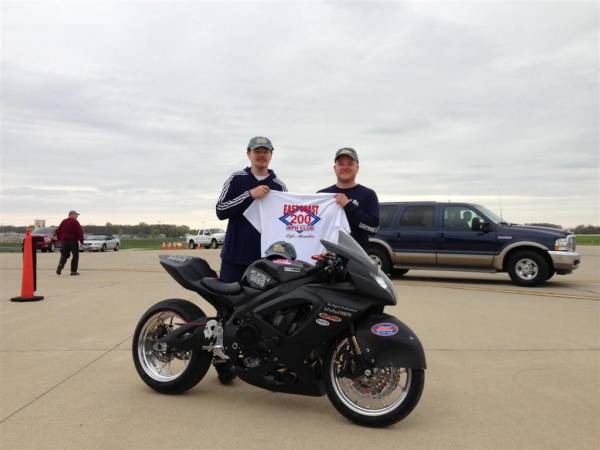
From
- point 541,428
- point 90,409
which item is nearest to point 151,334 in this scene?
point 90,409

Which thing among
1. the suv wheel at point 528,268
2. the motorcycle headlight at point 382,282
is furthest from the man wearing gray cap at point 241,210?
the suv wheel at point 528,268

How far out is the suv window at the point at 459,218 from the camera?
11742 millimetres

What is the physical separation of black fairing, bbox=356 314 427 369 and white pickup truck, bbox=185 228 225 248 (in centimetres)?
3890

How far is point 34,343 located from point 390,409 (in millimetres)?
4262

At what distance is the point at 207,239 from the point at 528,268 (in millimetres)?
33584

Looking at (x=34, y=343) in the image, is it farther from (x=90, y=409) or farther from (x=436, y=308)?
(x=436, y=308)

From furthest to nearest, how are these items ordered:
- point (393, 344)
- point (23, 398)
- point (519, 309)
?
point (519, 309), point (23, 398), point (393, 344)

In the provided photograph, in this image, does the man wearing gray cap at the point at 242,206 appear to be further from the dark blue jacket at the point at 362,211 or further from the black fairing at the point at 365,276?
the black fairing at the point at 365,276

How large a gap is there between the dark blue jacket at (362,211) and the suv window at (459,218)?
7.89 meters

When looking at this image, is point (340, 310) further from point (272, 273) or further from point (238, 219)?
point (238, 219)

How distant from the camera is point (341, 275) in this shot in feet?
11.2

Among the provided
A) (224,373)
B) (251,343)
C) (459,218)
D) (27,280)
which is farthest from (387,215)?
(251,343)

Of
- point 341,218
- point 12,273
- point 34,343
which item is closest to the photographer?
point 341,218

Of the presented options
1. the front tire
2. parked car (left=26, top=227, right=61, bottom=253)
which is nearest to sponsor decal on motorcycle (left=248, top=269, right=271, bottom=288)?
the front tire
